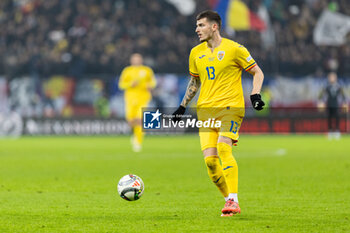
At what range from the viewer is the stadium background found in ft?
88.8

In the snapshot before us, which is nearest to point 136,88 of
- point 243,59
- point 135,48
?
point 135,48

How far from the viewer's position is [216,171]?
24.6 ft

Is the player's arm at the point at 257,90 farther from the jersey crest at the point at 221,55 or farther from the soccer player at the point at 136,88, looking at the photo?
the soccer player at the point at 136,88

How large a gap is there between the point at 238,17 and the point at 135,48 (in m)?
4.39

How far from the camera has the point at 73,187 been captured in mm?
10367

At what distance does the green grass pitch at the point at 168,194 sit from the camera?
671 centimetres

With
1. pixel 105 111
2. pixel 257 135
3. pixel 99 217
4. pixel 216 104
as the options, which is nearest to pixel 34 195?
pixel 99 217

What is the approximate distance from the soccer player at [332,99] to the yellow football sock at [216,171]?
1958 centimetres

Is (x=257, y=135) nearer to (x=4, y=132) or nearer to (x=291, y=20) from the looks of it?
(x=291, y=20)

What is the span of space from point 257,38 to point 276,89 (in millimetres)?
3072

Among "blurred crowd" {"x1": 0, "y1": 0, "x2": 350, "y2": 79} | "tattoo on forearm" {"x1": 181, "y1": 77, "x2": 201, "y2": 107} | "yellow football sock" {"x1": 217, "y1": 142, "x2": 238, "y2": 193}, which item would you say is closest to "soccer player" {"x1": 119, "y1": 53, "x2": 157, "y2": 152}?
"blurred crowd" {"x1": 0, "y1": 0, "x2": 350, "y2": 79}

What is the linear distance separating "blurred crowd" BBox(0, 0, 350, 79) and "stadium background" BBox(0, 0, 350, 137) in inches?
1.7

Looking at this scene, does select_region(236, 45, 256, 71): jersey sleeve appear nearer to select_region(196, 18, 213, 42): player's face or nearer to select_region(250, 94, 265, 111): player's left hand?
select_region(196, 18, 213, 42): player's face

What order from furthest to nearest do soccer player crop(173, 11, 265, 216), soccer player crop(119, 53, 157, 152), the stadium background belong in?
the stadium background → soccer player crop(119, 53, 157, 152) → soccer player crop(173, 11, 265, 216)
